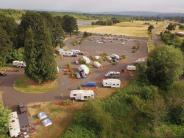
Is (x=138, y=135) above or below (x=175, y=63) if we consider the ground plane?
below

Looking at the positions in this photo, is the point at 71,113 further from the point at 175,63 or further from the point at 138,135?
the point at 175,63

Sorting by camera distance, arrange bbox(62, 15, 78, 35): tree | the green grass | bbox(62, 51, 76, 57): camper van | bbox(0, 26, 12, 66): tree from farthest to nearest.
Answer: bbox(62, 15, 78, 35): tree, bbox(62, 51, 76, 57): camper van, bbox(0, 26, 12, 66): tree, the green grass

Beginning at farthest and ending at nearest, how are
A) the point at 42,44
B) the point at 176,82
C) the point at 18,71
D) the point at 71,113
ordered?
the point at 18,71 → the point at 176,82 → the point at 42,44 → the point at 71,113

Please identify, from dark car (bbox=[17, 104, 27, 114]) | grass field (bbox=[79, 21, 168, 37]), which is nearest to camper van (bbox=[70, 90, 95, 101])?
dark car (bbox=[17, 104, 27, 114])

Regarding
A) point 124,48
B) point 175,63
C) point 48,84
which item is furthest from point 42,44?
point 124,48

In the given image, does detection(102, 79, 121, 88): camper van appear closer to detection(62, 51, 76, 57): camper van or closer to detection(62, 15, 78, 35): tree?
detection(62, 51, 76, 57): camper van
